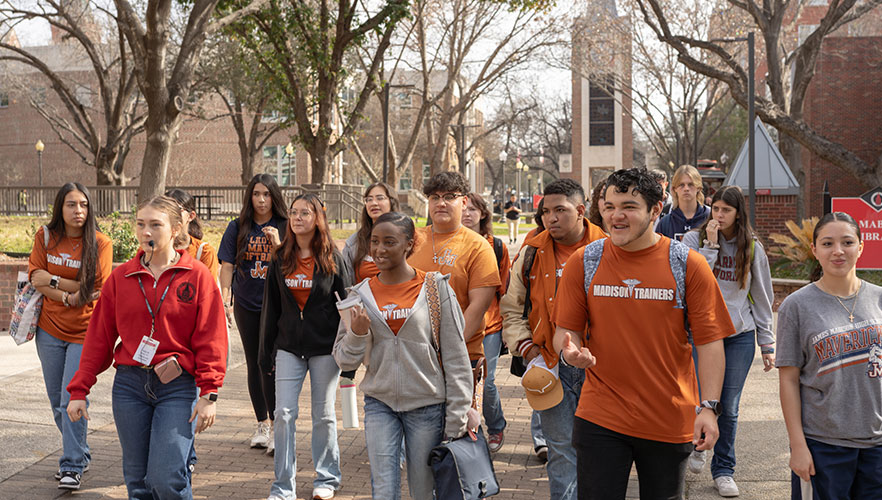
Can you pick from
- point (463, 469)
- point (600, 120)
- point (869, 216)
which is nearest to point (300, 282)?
point (463, 469)

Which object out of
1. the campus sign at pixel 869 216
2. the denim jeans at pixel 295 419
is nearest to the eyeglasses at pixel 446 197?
the denim jeans at pixel 295 419

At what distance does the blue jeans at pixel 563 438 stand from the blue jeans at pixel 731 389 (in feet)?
4.50

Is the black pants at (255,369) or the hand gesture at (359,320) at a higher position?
the hand gesture at (359,320)

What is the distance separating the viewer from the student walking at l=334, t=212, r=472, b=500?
4.21 metres

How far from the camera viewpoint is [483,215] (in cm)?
745

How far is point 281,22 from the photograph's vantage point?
2233cm

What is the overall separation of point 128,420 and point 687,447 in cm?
260

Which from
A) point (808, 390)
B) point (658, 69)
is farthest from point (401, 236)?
point (658, 69)

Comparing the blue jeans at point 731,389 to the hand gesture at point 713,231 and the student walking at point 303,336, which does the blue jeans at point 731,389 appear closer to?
the hand gesture at point 713,231

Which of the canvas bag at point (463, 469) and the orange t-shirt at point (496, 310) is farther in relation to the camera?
the orange t-shirt at point (496, 310)

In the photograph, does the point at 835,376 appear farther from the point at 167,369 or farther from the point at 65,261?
the point at 65,261

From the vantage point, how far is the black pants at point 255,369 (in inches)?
257

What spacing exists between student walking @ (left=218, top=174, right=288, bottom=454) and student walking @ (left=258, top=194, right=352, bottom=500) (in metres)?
0.86

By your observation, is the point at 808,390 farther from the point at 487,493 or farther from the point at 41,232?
the point at 41,232
